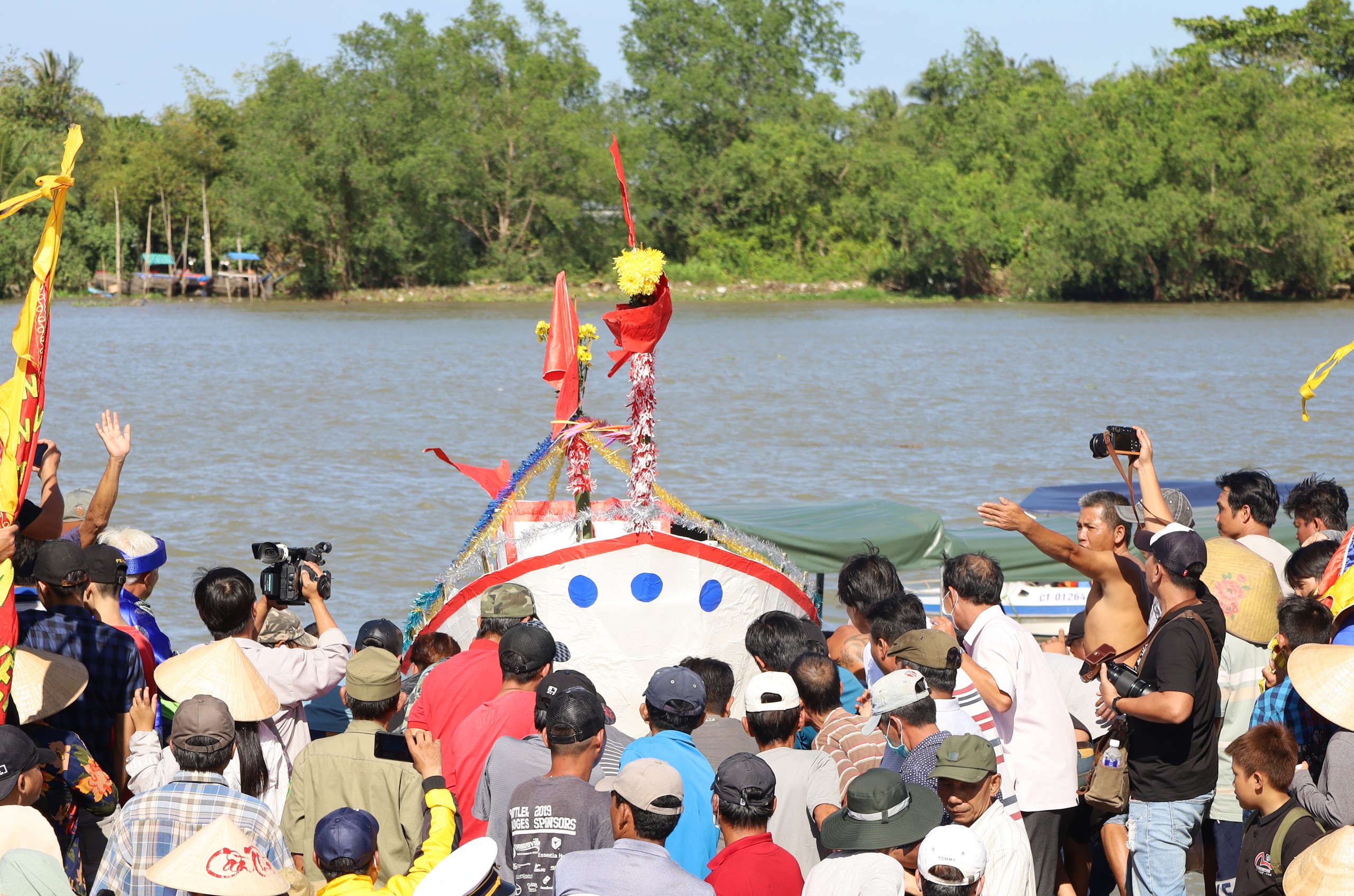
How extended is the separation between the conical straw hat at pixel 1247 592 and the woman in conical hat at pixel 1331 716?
4.23 feet

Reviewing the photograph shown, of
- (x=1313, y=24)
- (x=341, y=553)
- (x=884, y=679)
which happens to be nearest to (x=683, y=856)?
(x=884, y=679)

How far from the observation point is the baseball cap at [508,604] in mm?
5656

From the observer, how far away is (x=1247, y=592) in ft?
18.9

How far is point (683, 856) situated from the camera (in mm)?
4230

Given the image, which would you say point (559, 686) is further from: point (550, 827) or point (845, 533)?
point (845, 533)

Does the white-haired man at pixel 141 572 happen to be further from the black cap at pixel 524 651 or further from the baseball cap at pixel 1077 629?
the baseball cap at pixel 1077 629

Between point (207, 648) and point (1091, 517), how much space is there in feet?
10.9

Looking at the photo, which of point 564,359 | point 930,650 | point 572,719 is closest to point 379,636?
point 572,719

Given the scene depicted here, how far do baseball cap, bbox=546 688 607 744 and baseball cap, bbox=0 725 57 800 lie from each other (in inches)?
55.3

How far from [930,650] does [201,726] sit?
2.14 meters

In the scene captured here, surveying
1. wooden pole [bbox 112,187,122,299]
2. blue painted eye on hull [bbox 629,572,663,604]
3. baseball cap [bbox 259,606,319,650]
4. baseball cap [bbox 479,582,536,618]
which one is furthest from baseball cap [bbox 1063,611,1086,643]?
wooden pole [bbox 112,187,122,299]

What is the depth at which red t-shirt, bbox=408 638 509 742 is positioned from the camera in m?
5.14

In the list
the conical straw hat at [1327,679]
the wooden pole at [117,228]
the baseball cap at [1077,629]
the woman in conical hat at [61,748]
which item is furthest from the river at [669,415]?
the wooden pole at [117,228]

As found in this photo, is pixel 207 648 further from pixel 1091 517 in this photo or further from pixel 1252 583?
pixel 1252 583
